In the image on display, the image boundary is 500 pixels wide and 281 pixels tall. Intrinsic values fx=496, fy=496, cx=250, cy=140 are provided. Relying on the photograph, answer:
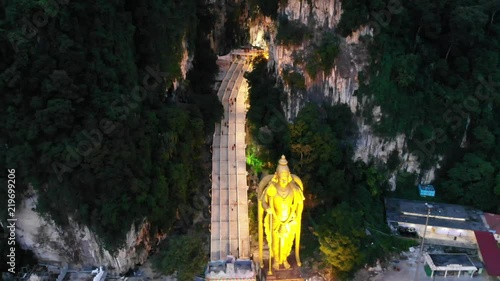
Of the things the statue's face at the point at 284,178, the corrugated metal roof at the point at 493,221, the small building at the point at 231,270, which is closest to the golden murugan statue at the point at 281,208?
the statue's face at the point at 284,178

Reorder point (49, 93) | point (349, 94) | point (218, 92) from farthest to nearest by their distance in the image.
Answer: point (218, 92)
point (349, 94)
point (49, 93)

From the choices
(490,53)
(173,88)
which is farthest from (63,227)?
(490,53)

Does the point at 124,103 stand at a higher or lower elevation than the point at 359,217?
higher

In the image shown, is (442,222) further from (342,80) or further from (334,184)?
(342,80)

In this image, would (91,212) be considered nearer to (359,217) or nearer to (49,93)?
(49,93)

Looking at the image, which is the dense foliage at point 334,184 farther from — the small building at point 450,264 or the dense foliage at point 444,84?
the dense foliage at point 444,84

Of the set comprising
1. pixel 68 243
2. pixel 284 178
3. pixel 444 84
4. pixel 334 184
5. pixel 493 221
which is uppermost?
pixel 444 84

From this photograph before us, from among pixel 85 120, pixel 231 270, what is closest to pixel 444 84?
pixel 231 270
